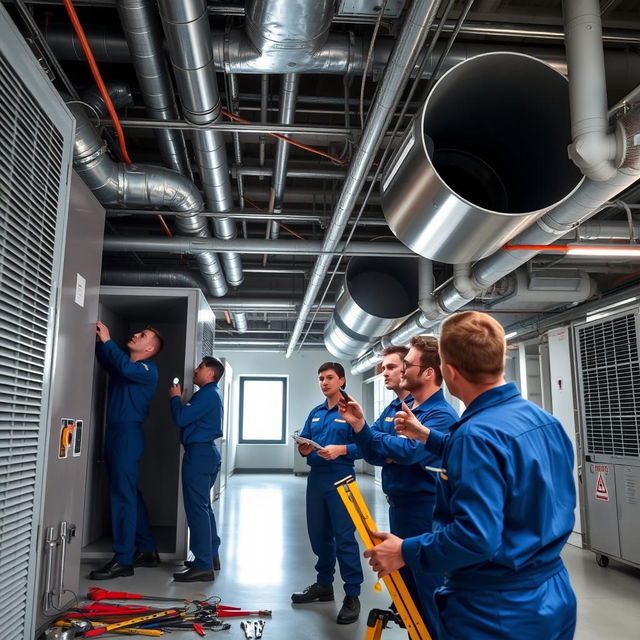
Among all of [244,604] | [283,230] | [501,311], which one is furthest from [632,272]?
[244,604]

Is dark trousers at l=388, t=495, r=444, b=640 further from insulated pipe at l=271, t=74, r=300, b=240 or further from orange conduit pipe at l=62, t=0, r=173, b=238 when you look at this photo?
orange conduit pipe at l=62, t=0, r=173, b=238

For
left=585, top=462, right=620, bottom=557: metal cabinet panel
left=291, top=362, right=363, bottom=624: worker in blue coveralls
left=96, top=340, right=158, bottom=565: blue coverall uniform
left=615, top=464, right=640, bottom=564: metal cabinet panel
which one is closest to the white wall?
left=585, top=462, right=620, bottom=557: metal cabinet panel

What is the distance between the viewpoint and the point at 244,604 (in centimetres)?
362

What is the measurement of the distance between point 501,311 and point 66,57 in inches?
220

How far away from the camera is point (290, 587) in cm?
404

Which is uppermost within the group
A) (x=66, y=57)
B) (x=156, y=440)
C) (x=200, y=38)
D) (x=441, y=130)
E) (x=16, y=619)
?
(x=66, y=57)

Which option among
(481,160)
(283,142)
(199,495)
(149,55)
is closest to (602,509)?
A: (199,495)

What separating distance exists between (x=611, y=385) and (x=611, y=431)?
44cm

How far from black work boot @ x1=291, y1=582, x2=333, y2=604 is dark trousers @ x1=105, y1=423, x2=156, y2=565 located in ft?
4.24

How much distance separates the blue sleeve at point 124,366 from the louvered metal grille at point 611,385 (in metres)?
4.19

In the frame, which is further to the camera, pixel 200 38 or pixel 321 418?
pixel 321 418

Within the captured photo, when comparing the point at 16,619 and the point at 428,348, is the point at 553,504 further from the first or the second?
the point at 16,619

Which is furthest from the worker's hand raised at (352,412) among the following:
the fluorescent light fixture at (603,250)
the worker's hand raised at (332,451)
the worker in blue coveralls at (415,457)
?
the fluorescent light fixture at (603,250)

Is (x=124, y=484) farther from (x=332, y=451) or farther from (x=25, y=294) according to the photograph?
(x=25, y=294)
